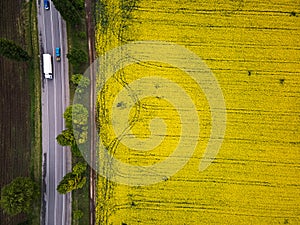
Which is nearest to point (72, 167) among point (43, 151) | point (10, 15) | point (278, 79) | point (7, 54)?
point (43, 151)

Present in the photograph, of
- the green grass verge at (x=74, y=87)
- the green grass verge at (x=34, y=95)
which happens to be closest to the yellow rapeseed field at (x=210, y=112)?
the green grass verge at (x=74, y=87)

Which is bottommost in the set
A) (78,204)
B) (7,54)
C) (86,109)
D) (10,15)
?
(78,204)

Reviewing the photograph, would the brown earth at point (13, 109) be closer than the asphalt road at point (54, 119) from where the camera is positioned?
No

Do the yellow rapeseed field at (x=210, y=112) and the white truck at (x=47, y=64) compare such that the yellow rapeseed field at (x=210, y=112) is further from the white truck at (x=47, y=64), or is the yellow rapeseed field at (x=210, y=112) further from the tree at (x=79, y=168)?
the white truck at (x=47, y=64)

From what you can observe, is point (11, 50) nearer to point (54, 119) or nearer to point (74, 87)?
point (74, 87)

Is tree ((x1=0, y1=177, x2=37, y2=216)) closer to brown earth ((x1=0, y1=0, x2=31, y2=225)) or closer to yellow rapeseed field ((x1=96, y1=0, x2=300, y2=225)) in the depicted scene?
brown earth ((x1=0, y1=0, x2=31, y2=225))

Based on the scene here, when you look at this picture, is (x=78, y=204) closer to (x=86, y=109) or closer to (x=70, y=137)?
(x=70, y=137)
